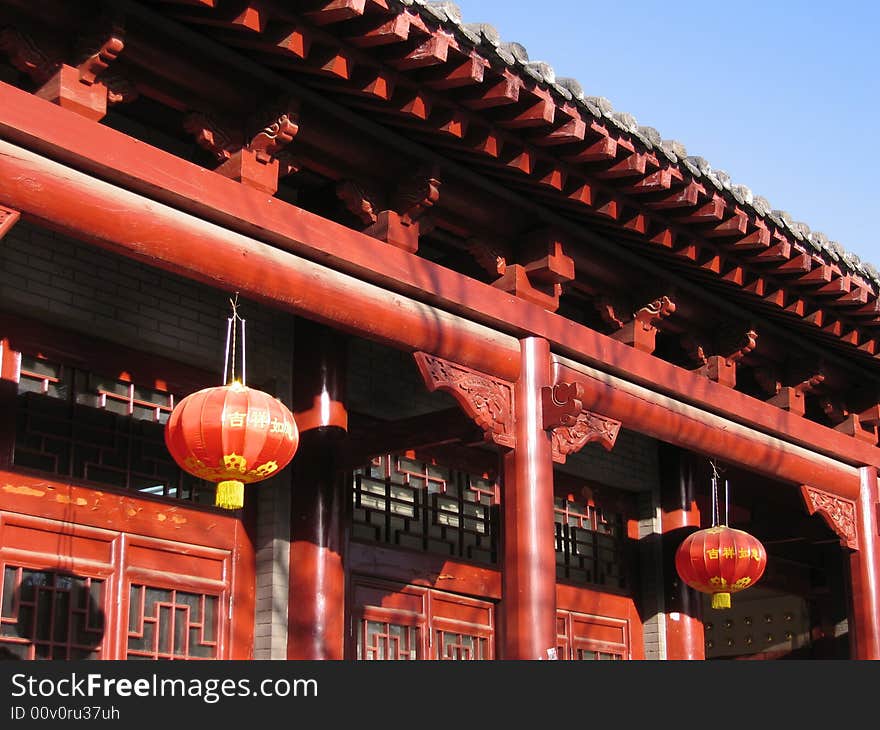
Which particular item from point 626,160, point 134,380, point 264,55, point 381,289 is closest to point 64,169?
point 264,55

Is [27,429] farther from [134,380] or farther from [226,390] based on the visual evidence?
[226,390]

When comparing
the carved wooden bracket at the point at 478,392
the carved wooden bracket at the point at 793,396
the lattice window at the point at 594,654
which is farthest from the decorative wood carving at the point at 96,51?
the lattice window at the point at 594,654

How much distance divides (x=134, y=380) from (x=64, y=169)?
7.28 ft

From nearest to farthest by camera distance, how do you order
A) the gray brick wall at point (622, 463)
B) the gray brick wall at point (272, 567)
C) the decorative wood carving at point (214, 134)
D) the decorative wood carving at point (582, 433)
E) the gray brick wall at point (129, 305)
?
the decorative wood carving at point (214, 134)
the gray brick wall at point (129, 305)
the decorative wood carving at point (582, 433)
the gray brick wall at point (272, 567)
the gray brick wall at point (622, 463)

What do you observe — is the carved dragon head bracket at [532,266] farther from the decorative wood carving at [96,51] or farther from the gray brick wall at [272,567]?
the decorative wood carving at [96,51]

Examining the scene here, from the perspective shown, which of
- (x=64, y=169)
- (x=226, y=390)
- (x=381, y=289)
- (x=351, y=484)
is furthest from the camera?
(x=351, y=484)

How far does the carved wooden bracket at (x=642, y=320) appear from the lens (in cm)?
793

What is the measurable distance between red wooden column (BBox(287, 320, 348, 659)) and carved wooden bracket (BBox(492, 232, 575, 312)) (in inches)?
Answer: 43.3

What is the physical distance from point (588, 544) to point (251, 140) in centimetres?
486

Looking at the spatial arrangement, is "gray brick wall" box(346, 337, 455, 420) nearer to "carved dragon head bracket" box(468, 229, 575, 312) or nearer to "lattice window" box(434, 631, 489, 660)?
"carved dragon head bracket" box(468, 229, 575, 312)

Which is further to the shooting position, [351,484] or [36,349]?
[351,484]

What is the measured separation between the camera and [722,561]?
332 inches

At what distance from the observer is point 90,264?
6949mm

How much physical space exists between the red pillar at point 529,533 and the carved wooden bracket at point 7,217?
283cm
